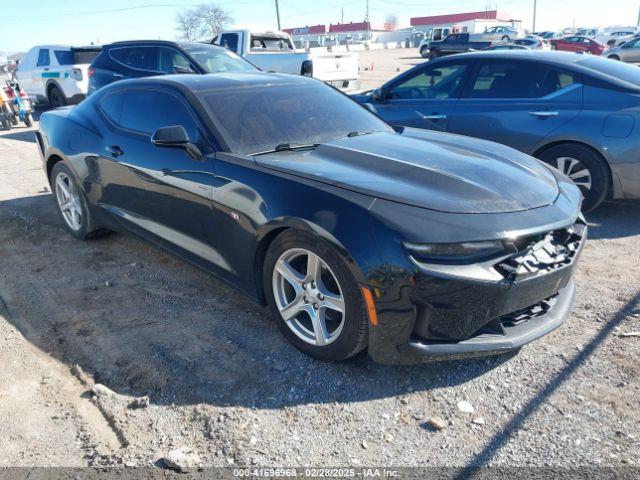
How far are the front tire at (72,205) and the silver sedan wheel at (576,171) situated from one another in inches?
178

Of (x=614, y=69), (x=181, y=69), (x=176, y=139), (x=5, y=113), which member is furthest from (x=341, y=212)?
(x=5, y=113)

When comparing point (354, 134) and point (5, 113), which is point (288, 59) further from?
point (354, 134)

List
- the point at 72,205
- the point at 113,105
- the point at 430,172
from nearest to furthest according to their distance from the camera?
the point at 430,172 → the point at 113,105 → the point at 72,205

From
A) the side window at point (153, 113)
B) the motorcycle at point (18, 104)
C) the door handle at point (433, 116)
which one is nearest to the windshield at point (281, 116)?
the side window at point (153, 113)

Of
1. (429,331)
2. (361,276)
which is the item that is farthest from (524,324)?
(361,276)

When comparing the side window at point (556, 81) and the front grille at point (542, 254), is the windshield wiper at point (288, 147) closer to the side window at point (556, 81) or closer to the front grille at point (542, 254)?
the front grille at point (542, 254)

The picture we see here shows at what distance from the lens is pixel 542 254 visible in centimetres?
270

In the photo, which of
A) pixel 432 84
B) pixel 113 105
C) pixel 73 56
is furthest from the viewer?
pixel 73 56

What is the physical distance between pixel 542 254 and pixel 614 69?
12.0 ft

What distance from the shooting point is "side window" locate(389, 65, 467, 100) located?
5.96 meters

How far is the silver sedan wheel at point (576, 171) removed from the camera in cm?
506

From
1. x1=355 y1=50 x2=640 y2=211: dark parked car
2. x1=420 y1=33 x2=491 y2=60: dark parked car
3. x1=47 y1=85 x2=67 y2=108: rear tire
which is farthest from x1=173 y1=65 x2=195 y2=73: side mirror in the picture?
x1=420 y1=33 x2=491 y2=60: dark parked car

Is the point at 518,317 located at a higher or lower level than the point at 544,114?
lower

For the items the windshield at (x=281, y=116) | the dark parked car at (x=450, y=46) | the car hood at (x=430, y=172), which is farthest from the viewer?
the dark parked car at (x=450, y=46)
